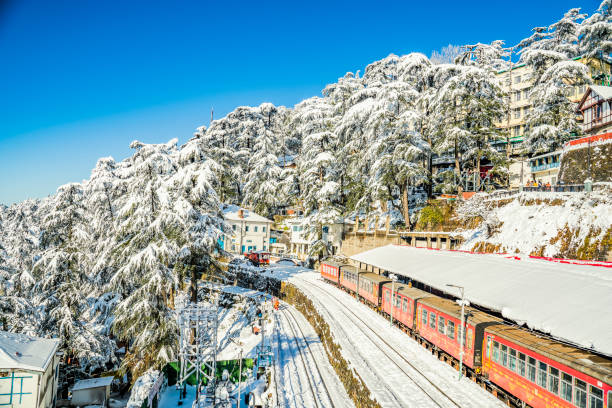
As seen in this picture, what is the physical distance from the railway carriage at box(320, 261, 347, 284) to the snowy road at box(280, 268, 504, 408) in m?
10.1

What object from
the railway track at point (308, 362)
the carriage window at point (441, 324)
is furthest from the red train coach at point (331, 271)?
the carriage window at point (441, 324)

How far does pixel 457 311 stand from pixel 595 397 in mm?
8185

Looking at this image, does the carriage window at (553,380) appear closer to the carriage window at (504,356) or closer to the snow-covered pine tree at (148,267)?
the carriage window at (504,356)

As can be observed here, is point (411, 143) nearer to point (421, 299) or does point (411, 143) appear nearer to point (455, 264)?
point (455, 264)

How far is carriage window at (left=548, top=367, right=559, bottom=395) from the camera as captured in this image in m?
12.0

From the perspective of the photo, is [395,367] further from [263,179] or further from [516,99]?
[516,99]

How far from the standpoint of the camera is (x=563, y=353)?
12031 mm

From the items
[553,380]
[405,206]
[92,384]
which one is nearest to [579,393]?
[553,380]

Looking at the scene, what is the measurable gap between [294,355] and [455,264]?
11974 mm

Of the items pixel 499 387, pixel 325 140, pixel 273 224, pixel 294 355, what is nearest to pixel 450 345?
pixel 499 387

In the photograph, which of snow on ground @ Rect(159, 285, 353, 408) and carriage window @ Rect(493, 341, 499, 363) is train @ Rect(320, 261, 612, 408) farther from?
snow on ground @ Rect(159, 285, 353, 408)

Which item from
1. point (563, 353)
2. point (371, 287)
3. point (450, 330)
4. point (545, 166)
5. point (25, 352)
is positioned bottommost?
point (25, 352)

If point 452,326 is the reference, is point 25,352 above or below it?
below

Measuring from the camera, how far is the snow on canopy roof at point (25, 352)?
17.5 m
